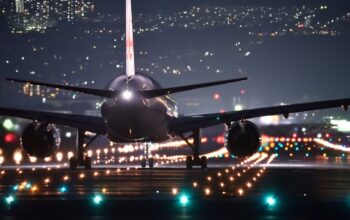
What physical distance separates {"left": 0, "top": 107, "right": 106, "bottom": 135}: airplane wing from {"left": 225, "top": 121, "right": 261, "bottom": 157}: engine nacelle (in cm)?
669

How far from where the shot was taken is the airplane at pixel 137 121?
5200cm

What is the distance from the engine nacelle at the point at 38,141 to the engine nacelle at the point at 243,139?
356 inches

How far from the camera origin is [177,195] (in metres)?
34.2

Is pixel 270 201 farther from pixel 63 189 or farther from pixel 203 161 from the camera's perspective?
pixel 203 161

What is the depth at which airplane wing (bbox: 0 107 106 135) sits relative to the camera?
5556 centimetres

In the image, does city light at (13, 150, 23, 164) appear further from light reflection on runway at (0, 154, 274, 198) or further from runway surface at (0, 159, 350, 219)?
runway surface at (0, 159, 350, 219)

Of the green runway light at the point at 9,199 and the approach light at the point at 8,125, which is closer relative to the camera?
the green runway light at the point at 9,199

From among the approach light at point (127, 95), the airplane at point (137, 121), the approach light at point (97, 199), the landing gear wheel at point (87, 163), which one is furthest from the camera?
the landing gear wheel at point (87, 163)

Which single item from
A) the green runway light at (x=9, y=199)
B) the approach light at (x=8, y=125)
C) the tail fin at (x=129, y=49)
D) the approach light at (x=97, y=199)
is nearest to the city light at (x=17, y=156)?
the approach light at (x=8, y=125)

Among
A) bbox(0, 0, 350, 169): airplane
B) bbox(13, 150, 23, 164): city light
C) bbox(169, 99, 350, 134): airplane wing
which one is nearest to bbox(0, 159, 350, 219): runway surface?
bbox(0, 0, 350, 169): airplane

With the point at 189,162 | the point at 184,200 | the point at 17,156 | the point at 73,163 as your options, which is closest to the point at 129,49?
the point at 73,163

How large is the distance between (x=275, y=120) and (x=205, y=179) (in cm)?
6199

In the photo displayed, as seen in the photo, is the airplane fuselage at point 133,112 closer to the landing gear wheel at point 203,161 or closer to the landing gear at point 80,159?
the landing gear at point 80,159

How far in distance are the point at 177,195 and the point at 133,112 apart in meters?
17.9
